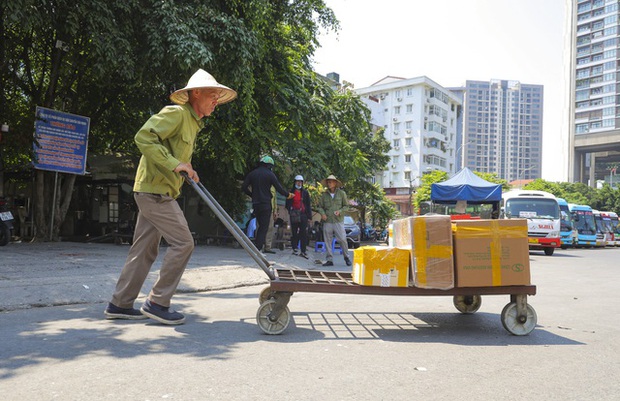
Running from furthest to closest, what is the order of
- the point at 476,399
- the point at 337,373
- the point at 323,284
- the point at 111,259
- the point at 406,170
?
1. the point at 406,170
2. the point at 111,259
3. the point at 323,284
4. the point at 337,373
5. the point at 476,399

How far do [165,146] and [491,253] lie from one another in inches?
117

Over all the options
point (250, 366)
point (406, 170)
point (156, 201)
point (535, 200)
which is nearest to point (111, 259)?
point (156, 201)

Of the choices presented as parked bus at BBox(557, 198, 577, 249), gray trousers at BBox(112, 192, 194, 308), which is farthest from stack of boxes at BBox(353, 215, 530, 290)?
parked bus at BBox(557, 198, 577, 249)

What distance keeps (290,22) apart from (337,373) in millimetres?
14442

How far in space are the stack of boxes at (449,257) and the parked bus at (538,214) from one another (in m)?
17.3

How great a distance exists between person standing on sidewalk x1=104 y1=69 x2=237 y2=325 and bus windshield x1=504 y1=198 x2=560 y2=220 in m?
19.8

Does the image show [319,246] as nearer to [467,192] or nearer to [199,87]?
[467,192]

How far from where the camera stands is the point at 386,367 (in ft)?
11.2

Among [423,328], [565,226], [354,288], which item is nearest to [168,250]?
[354,288]

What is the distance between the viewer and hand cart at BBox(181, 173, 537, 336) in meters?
4.25

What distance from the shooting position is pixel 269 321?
425 cm

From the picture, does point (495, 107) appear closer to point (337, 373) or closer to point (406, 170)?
point (406, 170)

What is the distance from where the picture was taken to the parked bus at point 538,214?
2077cm

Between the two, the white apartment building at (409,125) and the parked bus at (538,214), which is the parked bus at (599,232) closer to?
the parked bus at (538,214)
